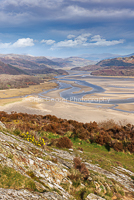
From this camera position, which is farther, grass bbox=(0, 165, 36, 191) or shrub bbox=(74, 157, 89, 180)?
shrub bbox=(74, 157, 89, 180)

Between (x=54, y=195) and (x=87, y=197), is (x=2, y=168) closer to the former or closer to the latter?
(x=54, y=195)

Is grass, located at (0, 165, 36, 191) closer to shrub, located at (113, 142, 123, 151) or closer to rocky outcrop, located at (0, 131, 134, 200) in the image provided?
rocky outcrop, located at (0, 131, 134, 200)

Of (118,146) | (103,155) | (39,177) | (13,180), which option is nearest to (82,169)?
(39,177)

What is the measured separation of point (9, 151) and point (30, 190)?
5.87 feet

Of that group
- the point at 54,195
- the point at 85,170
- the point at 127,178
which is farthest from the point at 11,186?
the point at 127,178

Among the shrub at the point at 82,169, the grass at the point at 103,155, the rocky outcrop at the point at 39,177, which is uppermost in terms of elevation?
the rocky outcrop at the point at 39,177

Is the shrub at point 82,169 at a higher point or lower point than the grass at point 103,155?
higher

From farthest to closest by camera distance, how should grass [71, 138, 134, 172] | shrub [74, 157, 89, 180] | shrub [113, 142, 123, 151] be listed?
shrub [113, 142, 123, 151]
grass [71, 138, 134, 172]
shrub [74, 157, 89, 180]

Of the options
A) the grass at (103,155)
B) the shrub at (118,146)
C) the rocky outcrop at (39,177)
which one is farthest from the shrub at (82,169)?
the shrub at (118,146)

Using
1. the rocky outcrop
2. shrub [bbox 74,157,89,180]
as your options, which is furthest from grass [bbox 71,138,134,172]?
the rocky outcrop

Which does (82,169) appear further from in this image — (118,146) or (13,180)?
(118,146)

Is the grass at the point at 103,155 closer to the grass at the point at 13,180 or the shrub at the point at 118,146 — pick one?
the shrub at the point at 118,146

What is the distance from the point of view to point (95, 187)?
19.2 feet

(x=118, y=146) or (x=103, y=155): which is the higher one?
(x=118, y=146)
